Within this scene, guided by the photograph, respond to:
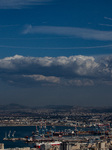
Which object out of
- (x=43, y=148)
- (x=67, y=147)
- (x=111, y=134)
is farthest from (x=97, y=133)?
(x=67, y=147)

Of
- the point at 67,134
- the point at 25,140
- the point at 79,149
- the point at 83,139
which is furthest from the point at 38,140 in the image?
the point at 79,149

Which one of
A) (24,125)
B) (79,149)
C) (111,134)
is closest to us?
(79,149)

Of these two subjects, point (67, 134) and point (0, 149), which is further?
point (67, 134)

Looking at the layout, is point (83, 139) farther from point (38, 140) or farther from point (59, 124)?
point (59, 124)

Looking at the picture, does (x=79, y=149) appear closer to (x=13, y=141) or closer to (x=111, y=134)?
(x=13, y=141)

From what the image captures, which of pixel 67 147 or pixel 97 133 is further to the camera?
pixel 97 133

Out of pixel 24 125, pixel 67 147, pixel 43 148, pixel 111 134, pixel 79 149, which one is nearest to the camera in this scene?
pixel 67 147

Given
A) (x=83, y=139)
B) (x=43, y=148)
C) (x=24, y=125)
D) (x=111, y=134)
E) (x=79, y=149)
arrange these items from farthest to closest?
(x=24, y=125), (x=111, y=134), (x=83, y=139), (x=43, y=148), (x=79, y=149)

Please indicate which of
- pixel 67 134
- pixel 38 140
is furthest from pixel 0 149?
pixel 67 134
